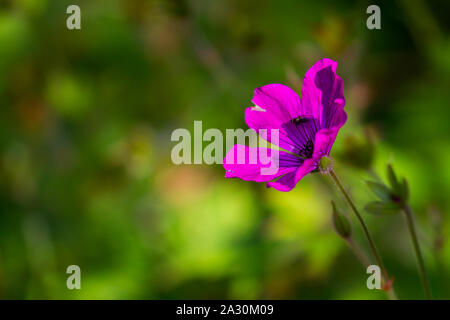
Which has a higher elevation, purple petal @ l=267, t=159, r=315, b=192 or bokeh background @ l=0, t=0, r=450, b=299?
bokeh background @ l=0, t=0, r=450, b=299

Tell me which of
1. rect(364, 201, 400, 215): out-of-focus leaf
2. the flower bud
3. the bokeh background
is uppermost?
the bokeh background

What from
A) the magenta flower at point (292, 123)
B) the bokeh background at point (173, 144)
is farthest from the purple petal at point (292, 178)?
the bokeh background at point (173, 144)

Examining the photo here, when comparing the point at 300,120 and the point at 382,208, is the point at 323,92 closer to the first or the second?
the point at 300,120

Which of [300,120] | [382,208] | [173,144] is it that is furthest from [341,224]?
[173,144]

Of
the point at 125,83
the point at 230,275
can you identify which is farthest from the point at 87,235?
the point at 125,83

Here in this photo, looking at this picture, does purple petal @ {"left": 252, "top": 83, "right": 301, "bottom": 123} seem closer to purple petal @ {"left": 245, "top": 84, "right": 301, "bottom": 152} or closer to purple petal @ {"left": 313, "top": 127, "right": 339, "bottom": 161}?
purple petal @ {"left": 245, "top": 84, "right": 301, "bottom": 152}

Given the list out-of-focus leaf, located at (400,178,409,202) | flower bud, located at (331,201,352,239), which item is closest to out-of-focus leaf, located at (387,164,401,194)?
out-of-focus leaf, located at (400,178,409,202)
